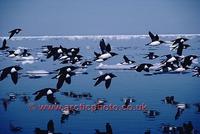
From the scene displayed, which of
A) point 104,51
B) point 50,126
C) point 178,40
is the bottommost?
point 50,126

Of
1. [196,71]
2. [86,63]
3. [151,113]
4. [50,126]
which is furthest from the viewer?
[86,63]

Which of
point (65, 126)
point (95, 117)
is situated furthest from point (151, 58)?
point (65, 126)

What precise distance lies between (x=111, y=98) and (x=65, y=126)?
0.72 meters

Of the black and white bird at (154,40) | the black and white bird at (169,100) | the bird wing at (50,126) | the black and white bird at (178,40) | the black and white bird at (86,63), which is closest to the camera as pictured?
the bird wing at (50,126)

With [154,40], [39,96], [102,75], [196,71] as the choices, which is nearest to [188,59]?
[154,40]

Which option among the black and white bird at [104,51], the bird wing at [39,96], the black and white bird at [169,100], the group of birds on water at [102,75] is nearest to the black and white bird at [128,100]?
the group of birds on water at [102,75]

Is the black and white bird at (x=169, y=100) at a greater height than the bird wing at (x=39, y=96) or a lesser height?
lesser

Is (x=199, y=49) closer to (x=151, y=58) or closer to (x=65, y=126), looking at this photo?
(x=151, y=58)

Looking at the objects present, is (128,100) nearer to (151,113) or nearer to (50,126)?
(151,113)

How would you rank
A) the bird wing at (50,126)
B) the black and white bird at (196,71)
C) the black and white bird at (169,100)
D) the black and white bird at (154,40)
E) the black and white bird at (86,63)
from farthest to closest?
the black and white bird at (86,63), the black and white bird at (196,71), the black and white bird at (169,100), the black and white bird at (154,40), the bird wing at (50,126)

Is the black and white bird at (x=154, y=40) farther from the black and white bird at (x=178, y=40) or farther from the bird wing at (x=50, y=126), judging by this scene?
the bird wing at (x=50, y=126)

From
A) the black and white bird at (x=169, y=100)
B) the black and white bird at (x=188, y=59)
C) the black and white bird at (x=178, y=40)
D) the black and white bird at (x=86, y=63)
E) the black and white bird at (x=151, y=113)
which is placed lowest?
the black and white bird at (x=151, y=113)

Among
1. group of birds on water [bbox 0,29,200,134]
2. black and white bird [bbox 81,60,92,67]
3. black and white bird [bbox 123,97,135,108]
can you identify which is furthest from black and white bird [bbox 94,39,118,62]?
black and white bird [bbox 123,97,135,108]

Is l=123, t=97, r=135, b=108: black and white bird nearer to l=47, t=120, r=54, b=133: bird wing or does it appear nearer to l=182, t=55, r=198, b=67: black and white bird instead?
l=182, t=55, r=198, b=67: black and white bird
